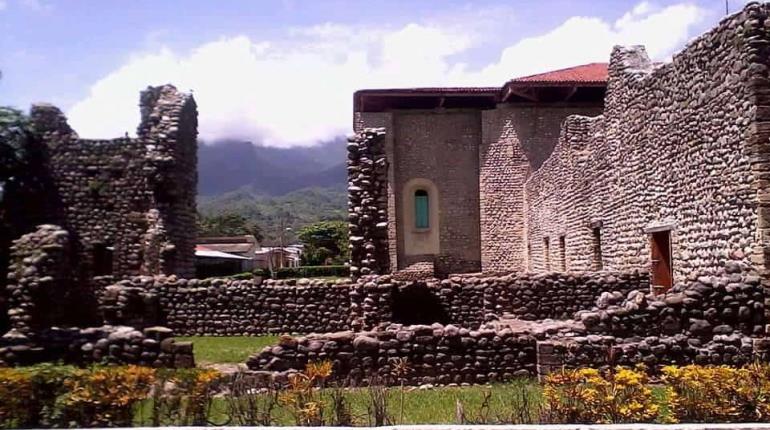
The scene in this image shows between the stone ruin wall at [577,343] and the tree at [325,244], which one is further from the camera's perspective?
the tree at [325,244]

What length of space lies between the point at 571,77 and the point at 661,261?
771 inches

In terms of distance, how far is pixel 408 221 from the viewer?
3509 centimetres

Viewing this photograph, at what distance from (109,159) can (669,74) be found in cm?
1626

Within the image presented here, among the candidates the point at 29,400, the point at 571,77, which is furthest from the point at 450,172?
the point at 29,400

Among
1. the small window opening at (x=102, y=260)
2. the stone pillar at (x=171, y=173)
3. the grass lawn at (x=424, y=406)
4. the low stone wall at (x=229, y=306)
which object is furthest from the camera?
the small window opening at (x=102, y=260)

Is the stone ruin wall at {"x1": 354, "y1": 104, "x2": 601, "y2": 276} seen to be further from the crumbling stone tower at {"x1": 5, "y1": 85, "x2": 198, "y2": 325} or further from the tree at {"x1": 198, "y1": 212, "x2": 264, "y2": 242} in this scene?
the tree at {"x1": 198, "y1": 212, "x2": 264, "y2": 242}

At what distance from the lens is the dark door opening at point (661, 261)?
15188 mm

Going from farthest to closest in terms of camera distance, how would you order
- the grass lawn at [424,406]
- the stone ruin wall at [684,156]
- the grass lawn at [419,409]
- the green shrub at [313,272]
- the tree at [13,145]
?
the green shrub at [313,272], the tree at [13,145], the stone ruin wall at [684,156], the grass lawn at [424,406], the grass lawn at [419,409]

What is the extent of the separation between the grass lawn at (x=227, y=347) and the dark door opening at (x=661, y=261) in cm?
810

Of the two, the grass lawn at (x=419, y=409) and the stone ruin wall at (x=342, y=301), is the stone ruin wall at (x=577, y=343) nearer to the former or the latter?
the grass lawn at (x=419, y=409)

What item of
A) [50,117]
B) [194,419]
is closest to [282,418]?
[194,419]

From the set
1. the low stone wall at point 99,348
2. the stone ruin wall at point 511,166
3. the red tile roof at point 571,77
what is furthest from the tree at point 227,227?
the low stone wall at point 99,348

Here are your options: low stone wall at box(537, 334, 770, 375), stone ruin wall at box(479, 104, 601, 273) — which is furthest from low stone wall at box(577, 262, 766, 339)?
stone ruin wall at box(479, 104, 601, 273)

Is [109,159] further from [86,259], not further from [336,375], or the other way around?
[336,375]
